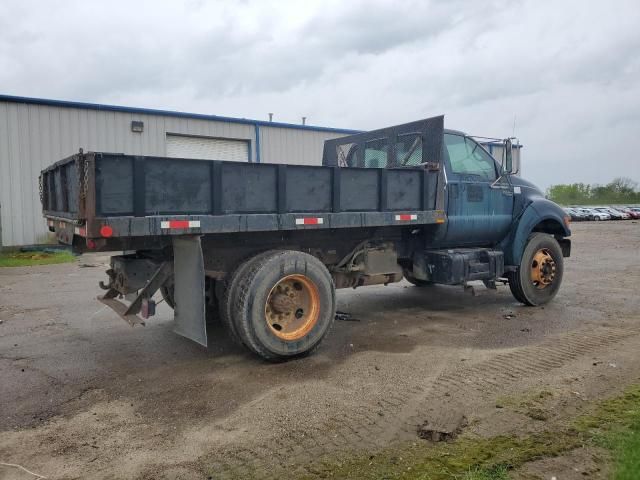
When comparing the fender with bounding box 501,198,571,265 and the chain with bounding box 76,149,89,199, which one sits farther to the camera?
the fender with bounding box 501,198,571,265

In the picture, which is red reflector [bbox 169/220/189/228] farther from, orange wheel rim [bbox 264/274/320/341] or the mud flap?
orange wheel rim [bbox 264/274/320/341]

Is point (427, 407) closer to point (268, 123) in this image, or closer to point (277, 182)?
point (277, 182)

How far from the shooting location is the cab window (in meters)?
7.18

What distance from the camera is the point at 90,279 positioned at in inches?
430

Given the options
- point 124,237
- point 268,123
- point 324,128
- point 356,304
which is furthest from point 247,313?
point 324,128

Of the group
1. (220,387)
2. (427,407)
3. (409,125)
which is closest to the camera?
(427,407)

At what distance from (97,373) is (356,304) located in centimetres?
437

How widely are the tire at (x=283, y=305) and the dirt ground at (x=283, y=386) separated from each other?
238 mm

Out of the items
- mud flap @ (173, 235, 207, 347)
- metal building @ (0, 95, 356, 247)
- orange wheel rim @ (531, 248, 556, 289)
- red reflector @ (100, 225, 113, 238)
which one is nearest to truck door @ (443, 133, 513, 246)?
orange wheel rim @ (531, 248, 556, 289)

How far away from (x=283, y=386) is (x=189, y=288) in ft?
4.34

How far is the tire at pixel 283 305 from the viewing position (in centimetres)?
519

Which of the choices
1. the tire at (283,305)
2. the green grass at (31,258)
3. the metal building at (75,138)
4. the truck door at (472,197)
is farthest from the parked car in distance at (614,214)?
the tire at (283,305)

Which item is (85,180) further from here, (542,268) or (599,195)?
(599,195)

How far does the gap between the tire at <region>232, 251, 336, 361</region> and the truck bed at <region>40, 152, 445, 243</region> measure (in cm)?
40
